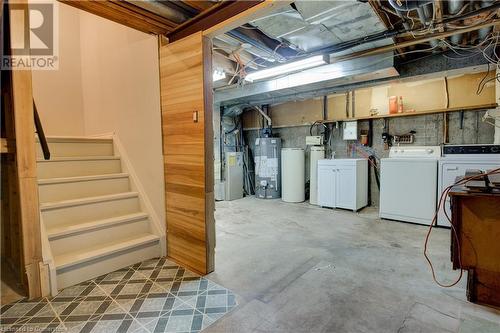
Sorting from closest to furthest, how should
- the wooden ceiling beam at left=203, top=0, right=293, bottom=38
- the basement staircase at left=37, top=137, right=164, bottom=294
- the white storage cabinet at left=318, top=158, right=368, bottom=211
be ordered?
the wooden ceiling beam at left=203, top=0, right=293, bottom=38 < the basement staircase at left=37, top=137, right=164, bottom=294 < the white storage cabinet at left=318, top=158, right=368, bottom=211

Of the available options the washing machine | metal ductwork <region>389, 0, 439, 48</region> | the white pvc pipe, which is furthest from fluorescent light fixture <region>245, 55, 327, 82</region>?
the white pvc pipe

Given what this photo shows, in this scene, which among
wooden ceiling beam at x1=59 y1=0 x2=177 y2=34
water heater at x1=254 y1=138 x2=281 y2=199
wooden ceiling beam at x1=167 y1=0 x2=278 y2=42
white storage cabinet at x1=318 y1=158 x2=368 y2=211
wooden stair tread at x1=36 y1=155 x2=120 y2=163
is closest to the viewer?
wooden ceiling beam at x1=167 y1=0 x2=278 y2=42

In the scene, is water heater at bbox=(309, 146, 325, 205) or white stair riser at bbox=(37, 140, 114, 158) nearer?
white stair riser at bbox=(37, 140, 114, 158)

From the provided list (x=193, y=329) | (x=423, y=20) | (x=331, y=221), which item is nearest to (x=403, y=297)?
(x=193, y=329)

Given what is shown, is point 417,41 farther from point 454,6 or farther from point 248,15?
point 248,15

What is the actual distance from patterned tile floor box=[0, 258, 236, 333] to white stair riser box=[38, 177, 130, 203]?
93cm

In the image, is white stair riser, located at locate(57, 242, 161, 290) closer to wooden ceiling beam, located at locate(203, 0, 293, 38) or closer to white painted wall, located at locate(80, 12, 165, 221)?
white painted wall, located at locate(80, 12, 165, 221)

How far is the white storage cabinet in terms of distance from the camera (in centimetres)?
457

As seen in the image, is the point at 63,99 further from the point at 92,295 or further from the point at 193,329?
the point at 193,329

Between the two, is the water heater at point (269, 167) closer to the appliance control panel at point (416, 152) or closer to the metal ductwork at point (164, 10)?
the appliance control panel at point (416, 152)

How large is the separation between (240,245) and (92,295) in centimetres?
151

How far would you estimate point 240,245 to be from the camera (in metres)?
2.98

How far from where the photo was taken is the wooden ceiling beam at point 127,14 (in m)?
1.93

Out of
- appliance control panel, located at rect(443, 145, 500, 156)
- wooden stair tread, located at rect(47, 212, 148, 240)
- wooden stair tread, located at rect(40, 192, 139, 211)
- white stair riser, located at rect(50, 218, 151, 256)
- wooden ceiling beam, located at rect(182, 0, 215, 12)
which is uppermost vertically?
wooden ceiling beam, located at rect(182, 0, 215, 12)
